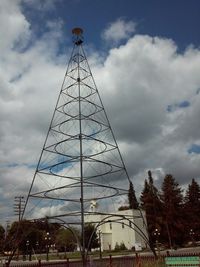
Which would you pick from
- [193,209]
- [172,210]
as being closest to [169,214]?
[172,210]

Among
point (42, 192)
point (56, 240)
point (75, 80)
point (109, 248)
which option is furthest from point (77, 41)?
point (56, 240)

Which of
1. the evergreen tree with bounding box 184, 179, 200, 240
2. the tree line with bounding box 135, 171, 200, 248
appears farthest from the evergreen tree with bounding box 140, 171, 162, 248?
the evergreen tree with bounding box 184, 179, 200, 240

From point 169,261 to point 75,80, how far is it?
11310mm

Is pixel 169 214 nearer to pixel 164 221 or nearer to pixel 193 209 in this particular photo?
pixel 164 221

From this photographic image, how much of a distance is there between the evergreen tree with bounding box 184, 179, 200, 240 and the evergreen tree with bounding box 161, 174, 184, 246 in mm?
3458

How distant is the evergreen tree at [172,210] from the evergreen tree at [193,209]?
136 inches

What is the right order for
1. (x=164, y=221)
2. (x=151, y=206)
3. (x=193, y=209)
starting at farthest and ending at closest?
(x=193, y=209) → (x=151, y=206) → (x=164, y=221)

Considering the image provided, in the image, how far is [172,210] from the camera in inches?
3108

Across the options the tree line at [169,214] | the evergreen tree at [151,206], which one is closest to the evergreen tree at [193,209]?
the tree line at [169,214]

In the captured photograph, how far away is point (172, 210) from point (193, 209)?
41.1 ft

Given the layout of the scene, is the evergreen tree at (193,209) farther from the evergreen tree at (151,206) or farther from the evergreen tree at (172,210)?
the evergreen tree at (151,206)

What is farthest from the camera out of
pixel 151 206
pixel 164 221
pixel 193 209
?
pixel 193 209

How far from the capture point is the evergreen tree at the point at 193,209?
3282 inches

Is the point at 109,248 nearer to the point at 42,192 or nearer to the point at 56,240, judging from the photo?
the point at 56,240
